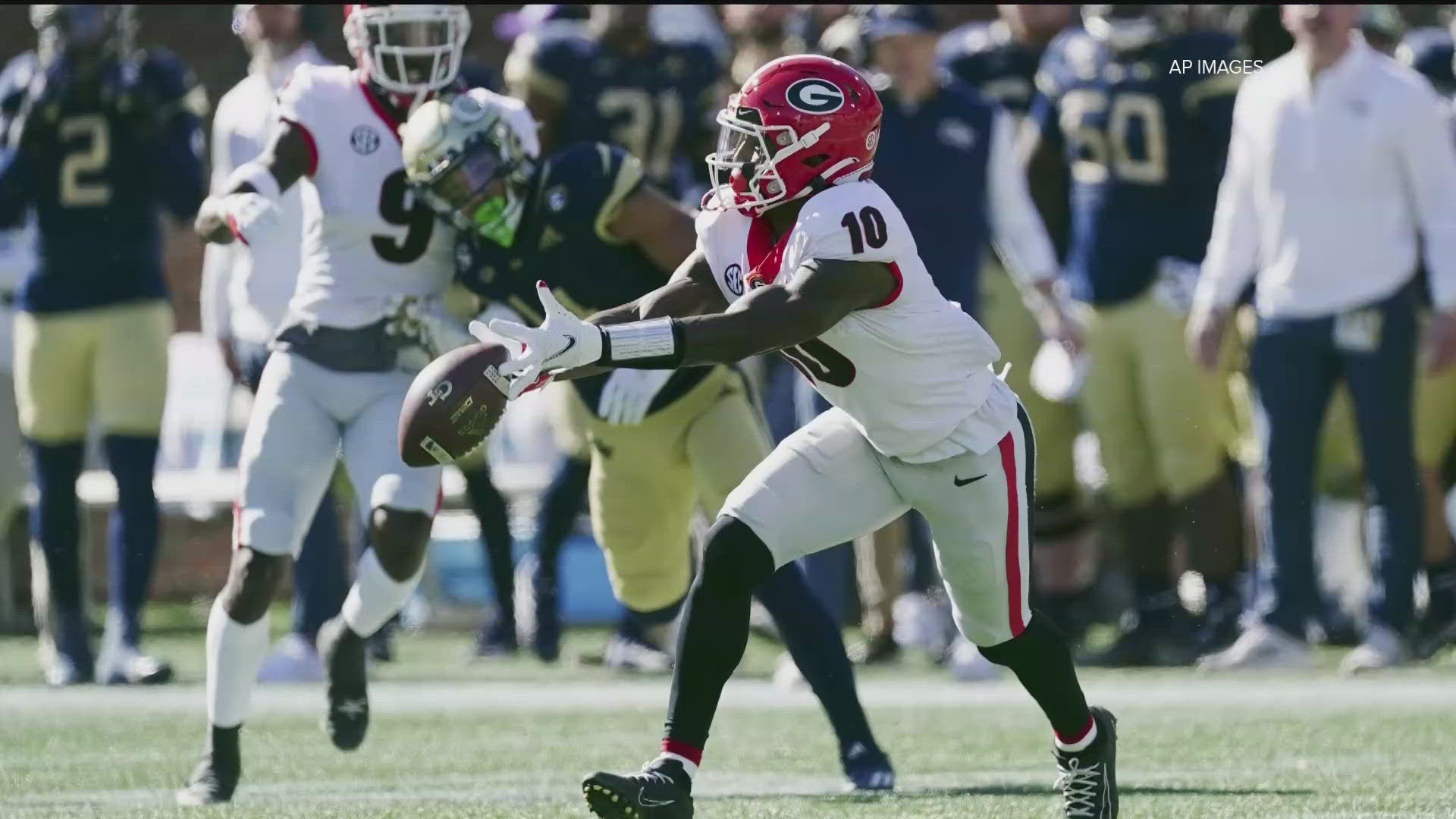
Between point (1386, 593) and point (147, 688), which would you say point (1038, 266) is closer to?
point (1386, 593)

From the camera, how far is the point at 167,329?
29.2ft

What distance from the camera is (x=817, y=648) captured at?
5.85m

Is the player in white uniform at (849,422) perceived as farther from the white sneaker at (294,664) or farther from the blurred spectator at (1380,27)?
the blurred spectator at (1380,27)

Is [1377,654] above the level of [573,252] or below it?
below

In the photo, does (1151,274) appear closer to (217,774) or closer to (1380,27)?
(1380,27)

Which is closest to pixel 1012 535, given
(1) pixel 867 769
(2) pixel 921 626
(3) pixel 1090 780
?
(3) pixel 1090 780

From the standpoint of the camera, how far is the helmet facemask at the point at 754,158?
190 inches

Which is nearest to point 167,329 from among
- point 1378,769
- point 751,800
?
point 751,800

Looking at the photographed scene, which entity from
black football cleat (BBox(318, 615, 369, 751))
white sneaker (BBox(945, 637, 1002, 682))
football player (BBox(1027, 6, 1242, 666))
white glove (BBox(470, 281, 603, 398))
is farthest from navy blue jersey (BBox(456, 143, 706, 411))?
football player (BBox(1027, 6, 1242, 666))

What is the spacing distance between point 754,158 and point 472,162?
4.31 ft

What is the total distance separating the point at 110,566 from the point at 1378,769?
4.54 metres

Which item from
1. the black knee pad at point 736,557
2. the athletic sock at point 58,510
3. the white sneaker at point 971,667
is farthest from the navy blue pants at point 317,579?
the black knee pad at point 736,557

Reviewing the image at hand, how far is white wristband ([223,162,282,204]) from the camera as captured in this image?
587 centimetres

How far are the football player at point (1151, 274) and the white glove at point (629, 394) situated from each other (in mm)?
3093
